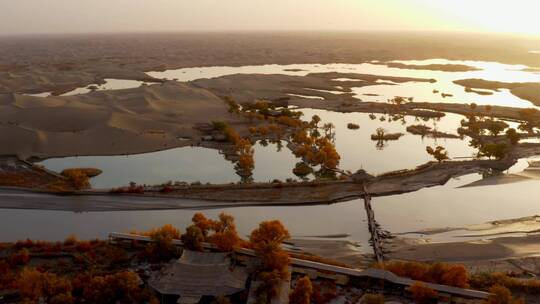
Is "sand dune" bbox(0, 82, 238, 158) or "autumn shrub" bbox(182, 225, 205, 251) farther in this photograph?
"sand dune" bbox(0, 82, 238, 158)

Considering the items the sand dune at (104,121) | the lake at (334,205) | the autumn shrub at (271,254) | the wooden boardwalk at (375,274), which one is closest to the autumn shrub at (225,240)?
the wooden boardwalk at (375,274)

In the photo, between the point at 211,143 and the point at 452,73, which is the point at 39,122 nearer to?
the point at 211,143

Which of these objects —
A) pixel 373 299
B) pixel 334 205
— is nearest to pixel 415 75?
pixel 334 205

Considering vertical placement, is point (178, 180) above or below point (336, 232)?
above

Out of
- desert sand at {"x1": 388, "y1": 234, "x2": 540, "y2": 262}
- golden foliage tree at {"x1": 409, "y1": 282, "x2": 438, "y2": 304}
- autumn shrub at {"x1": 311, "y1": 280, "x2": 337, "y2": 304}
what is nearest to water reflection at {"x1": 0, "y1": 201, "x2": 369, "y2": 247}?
desert sand at {"x1": 388, "y1": 234, "x2": 540, "y2": 262}

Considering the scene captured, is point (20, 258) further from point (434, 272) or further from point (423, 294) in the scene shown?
point (434, 272)

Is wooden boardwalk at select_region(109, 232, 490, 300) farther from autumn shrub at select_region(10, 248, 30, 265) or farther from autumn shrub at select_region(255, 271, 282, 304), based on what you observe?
autumn shrub at select_region(10, 248, 30, 265)

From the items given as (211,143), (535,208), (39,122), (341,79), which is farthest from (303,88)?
(535,208)
